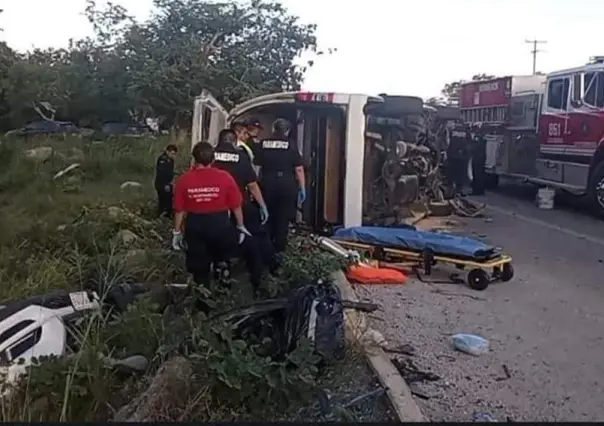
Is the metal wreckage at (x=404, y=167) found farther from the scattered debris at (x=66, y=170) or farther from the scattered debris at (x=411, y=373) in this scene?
the scattered debris at (x=66, y=170)

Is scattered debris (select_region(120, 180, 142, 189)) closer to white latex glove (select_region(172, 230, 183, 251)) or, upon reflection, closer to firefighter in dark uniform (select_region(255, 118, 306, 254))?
firefighter in dark uniform (select_region(255, 118, 306, 254))

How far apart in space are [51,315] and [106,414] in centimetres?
131

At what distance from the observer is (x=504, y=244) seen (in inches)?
471

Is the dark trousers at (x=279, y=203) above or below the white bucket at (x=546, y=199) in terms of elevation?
above

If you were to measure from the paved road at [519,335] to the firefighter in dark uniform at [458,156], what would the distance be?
7.79 m

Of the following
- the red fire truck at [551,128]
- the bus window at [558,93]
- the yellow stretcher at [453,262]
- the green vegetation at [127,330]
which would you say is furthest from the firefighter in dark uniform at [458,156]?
the yellow stretcher at [453,262]

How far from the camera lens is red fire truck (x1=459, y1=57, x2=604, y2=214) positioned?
Answer: 15875 mm

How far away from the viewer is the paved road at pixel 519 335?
5039mm

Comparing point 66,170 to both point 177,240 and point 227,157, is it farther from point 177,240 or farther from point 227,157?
point 177,240

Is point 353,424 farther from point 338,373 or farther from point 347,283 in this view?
point 347,283

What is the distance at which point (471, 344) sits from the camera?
20.3 ft

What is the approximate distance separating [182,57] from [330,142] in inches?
821

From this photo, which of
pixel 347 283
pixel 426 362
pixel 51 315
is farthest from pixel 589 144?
pixel 51 315

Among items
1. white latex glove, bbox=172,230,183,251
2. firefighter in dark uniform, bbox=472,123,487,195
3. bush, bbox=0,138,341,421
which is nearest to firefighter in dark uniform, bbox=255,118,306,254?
bush, bbox=0,138,341,421
